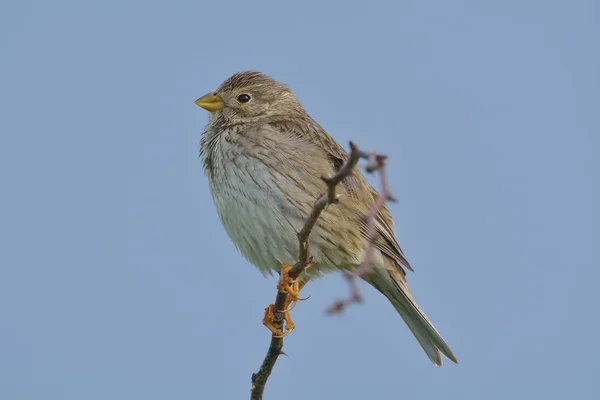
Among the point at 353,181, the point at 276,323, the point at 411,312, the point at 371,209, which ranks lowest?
the point at 371,209

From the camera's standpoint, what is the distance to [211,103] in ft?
25.6

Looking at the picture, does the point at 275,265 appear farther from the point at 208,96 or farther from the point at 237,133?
the point at 208,96

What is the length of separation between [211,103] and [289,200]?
177cm

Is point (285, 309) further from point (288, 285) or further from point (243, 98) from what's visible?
point (243, 98)

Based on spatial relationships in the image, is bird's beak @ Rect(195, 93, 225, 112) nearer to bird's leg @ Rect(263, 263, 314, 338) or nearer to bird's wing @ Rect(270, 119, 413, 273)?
bird's wing @ Rect(270, 119, 413, 273)

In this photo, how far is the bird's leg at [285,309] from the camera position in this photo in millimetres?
5684

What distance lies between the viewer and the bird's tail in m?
7.25

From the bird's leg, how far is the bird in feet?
1.11

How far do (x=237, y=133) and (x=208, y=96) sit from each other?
92 centimetres

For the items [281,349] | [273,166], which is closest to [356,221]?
[273,166]

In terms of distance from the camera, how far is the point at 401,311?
7441mm

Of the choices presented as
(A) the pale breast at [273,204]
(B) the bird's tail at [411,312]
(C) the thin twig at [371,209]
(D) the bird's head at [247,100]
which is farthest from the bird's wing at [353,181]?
(C) the thin twig at [371,209]

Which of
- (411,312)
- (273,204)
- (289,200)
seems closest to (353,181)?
(289,200)

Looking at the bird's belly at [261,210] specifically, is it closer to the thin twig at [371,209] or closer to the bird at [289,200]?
the bird at [289,200]
